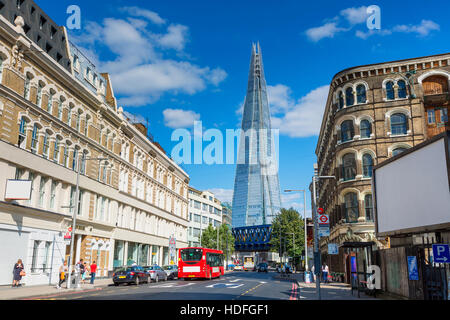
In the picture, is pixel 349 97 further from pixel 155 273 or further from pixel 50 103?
pixel 50 103

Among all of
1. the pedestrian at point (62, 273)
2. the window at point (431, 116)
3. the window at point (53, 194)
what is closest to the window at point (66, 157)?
the window at point (53, 194)

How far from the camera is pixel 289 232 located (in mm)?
90188

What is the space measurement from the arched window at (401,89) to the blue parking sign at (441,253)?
31.6m

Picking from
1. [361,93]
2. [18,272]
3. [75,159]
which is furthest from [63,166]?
[361,93]

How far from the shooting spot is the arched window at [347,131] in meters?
43.3

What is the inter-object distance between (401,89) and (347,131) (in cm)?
660

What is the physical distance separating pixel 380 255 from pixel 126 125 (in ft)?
112

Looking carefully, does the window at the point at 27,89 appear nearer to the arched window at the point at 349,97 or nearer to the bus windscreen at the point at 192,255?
the bus windscreen at the point at 192,255

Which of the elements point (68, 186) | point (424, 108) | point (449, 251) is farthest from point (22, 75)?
point (424, 108)

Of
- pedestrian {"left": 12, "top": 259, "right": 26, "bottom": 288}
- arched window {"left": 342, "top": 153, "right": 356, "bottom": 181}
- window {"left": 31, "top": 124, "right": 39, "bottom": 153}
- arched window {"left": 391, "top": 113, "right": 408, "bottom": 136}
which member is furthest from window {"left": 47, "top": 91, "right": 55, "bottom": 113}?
arched window {"left": 391, "top": 113, "right": 408, "bottom": 136}

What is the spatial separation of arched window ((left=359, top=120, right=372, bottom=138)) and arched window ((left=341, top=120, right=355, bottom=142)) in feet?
2.86

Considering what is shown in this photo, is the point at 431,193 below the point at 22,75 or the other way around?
below
